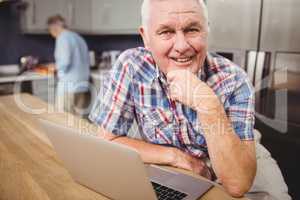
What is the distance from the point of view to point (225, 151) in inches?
32.7

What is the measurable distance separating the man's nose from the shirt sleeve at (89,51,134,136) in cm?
24

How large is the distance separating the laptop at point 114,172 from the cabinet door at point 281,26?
108 cm

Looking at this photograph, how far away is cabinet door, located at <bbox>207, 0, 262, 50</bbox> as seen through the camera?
1658 millimetres

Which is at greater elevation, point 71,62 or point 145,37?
point 145,37

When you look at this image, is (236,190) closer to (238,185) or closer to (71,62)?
(238,185)

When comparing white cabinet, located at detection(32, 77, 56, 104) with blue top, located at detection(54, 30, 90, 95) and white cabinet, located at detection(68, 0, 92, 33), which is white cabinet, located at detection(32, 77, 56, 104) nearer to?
blue top, located at detection(54, 30, 90, 95)

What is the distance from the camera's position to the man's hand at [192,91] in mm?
849

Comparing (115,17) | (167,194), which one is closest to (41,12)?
(115,17)

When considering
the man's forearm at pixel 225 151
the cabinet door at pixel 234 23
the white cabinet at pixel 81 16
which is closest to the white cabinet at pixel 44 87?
the white cabinet at pixel 81 16

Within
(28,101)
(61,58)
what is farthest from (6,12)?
(28,101)

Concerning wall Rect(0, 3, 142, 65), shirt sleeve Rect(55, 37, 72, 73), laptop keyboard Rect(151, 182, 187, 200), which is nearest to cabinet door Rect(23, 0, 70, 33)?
wall Rect(0, 3, 142, 65)

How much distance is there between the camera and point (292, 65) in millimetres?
1536

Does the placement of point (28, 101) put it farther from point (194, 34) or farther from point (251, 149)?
point (251, 149)

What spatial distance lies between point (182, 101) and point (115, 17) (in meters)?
2.24
